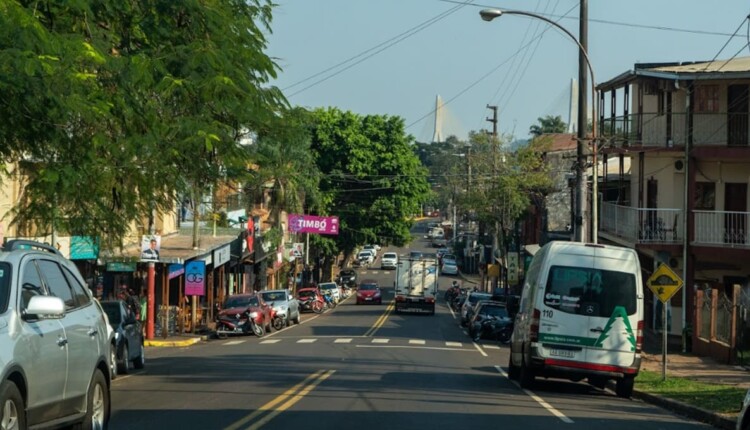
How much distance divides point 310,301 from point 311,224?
500 cm

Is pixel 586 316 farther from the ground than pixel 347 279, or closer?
farther from the ground

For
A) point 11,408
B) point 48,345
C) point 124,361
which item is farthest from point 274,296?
point 11,408

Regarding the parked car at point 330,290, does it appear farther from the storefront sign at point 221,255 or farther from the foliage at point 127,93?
the foliage at point 127,93

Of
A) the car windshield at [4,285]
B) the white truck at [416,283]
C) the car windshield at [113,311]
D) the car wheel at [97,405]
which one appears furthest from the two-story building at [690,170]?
the car windshield at [4,285]

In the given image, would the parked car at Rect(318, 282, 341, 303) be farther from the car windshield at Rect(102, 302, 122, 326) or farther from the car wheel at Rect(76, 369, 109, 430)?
the car wheel at Rect(76, 369, 109, 430)

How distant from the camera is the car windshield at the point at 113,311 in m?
23.4

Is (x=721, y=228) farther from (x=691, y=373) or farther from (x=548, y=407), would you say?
(x=548, y=407)

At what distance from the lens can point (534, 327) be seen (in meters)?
19.1

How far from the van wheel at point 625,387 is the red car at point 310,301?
135ft

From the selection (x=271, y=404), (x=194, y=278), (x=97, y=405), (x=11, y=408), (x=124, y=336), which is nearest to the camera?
(x=11, y=408)

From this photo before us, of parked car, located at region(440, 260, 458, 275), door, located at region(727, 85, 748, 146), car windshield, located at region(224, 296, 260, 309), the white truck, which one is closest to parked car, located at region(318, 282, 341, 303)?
the white truck

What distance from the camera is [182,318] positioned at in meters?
41.2

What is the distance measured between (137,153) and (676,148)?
25.1 meters

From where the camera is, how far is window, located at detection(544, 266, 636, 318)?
19078 mm
